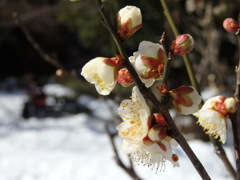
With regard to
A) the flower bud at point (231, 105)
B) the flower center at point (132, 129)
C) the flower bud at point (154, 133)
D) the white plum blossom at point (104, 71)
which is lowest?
the flower bud at point (231, 105)

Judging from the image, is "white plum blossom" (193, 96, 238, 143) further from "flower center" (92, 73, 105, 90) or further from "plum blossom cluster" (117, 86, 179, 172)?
"flower center" (92, 73, 105, 90)

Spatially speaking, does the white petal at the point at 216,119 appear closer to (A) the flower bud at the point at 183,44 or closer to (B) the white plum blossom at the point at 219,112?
(B) the white plum blossom at the point at 219,112

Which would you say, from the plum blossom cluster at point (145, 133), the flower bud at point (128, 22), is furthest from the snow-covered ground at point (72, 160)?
the flower bud at point (128, 22)

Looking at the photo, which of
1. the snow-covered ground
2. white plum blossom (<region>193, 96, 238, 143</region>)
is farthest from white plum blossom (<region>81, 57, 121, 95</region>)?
the snow-covered ground

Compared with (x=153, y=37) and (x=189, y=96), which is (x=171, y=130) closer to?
(x=189, y=96)

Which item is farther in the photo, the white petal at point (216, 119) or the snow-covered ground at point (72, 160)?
the snow-covered ground at point (72, 160)

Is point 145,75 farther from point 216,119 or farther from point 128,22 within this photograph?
point 216,119

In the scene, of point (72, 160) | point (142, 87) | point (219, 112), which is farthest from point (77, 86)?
point (142, 87)

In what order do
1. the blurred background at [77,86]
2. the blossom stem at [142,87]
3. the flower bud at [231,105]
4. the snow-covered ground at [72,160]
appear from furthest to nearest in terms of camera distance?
1. the blurred background at [77,86]
2. the snow-covered ground at [72,160]
3. the flower bud at [231,105]
4. the blossom stem at [142,87]
